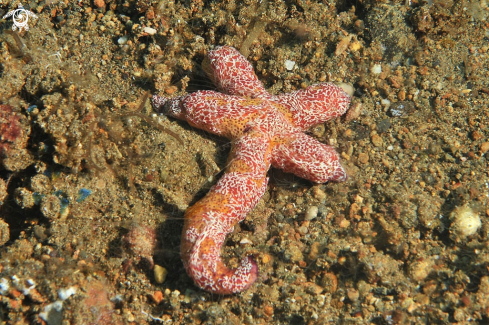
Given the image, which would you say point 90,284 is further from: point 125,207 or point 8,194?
point 8,194

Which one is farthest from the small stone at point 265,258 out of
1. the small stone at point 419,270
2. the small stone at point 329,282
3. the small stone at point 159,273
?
the small stone at point 419,270


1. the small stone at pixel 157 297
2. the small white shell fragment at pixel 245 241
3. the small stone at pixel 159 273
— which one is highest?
the small white shell fragment at pixel 245 241

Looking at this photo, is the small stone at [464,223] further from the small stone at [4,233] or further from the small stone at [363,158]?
the small stone at [4,233]

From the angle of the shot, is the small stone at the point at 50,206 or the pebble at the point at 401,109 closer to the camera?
the small stone at the point at 50,206

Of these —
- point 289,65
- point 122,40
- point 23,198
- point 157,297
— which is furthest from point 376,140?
point 23,198

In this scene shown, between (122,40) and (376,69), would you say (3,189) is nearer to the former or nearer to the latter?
(122,40)

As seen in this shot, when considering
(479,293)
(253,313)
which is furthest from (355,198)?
(253,313)

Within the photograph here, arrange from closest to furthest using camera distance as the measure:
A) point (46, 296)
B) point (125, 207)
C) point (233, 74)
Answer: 1. point (46, 296)
2. point (125, 207)
3. point (233, 74)

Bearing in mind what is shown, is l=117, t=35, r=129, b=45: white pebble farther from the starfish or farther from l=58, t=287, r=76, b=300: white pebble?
l=58, t=287, r=76, b=300: white pebble
